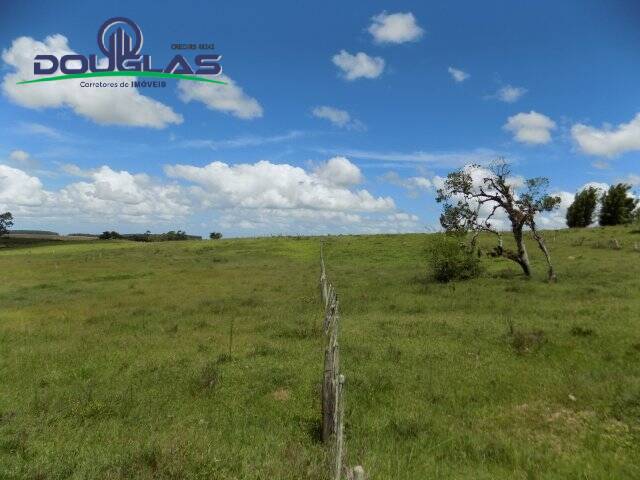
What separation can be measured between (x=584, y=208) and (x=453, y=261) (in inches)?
3348

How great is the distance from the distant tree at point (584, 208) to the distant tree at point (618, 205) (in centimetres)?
449

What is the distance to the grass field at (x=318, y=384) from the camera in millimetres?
9617

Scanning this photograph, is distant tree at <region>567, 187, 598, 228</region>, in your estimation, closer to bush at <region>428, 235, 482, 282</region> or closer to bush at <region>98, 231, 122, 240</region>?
bush at <region>428, 235, 482, 282</region>

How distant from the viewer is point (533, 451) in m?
10.1

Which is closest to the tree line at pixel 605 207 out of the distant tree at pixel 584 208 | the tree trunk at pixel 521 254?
the distant tree at pixel 584 208

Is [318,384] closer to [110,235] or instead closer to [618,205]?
[618,205]

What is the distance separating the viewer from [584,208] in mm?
105312

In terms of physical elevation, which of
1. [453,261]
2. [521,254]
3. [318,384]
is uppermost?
[521,254]

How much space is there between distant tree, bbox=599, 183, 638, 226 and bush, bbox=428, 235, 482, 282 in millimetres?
75623

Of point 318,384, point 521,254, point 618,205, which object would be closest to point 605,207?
point 618,205

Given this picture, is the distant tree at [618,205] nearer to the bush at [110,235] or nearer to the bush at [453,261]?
the bush at [453,261]

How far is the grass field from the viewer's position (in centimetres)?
962

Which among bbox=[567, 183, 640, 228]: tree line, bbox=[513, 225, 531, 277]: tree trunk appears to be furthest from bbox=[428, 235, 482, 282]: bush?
bbox=[567, 183, 640, 228]: tree line

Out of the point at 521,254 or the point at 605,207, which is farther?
the point at 605,207
